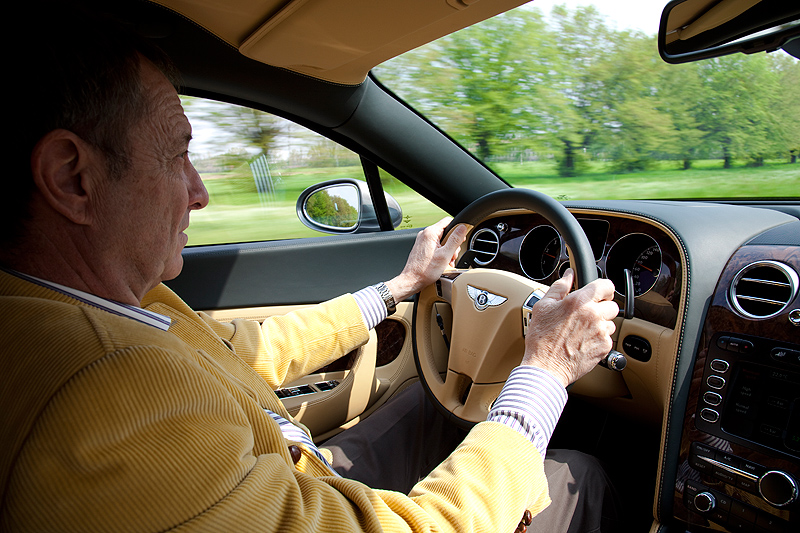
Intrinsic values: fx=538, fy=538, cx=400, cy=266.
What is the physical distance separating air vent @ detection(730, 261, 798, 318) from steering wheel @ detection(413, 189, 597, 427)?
52 centimetres

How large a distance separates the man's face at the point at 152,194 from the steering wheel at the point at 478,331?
90 centimetres

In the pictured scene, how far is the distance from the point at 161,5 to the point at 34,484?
1.56 metres

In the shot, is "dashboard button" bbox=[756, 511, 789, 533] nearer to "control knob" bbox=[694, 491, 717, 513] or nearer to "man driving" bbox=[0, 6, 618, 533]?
"control knob" bbox=[694, 491, 717, 513]

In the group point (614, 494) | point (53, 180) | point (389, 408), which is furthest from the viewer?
point (389, 408)

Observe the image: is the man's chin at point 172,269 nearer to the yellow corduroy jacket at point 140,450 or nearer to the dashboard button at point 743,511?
the yellow corduroy jacket at point 140,450

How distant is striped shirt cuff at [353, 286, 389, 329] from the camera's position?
1.98 meters

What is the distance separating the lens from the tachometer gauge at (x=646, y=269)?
172 centimetres

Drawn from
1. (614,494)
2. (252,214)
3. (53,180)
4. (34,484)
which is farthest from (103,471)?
(252,214)

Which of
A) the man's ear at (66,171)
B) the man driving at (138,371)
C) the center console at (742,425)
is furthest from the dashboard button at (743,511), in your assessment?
the man's ear at (66,171)

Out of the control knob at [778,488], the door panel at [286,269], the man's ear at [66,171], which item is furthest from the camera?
the door panel at [286,269]

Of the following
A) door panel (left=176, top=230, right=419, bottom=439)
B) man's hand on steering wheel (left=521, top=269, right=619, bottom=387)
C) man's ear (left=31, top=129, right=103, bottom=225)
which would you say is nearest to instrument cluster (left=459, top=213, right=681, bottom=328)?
man's hand on steering wheel (left=521, top=269, right=619, bottom=387)

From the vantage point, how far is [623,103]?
3.17 m

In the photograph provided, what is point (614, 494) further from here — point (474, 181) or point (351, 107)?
point (351, 107)

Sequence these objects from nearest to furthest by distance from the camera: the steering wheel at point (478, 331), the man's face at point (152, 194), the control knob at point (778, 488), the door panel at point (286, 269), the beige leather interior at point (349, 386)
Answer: the man's face at point (152, 194), the control knob at point (778, 488), the steering wheel at point (478, 331), the beige leather interior at point (349, 386), the door panel at point (286, 269)
